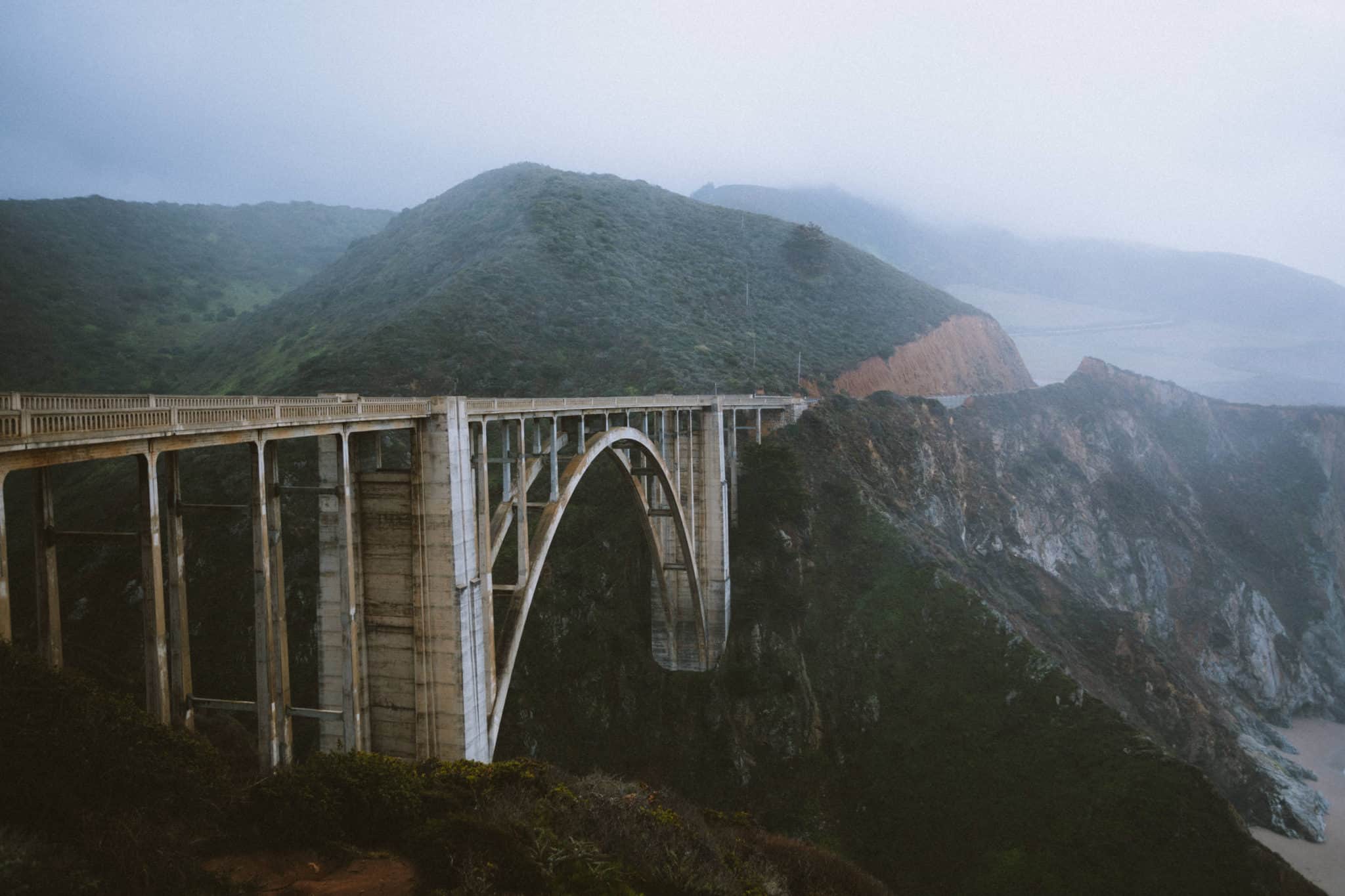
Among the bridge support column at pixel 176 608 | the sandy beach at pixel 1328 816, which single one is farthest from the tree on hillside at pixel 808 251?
the bridge support column at pixel 176 608

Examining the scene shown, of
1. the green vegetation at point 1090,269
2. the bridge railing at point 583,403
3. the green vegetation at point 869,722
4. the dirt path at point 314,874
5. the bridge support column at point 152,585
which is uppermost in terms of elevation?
the green vegetation at point 1090,269

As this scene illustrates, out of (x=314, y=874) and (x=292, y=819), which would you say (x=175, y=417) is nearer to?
(x=292, y=819)

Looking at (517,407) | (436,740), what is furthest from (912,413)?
(436,740)

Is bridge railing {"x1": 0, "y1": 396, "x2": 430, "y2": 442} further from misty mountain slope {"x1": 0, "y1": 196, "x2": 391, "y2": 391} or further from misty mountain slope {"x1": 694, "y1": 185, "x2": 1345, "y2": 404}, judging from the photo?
misty mountain slope {"x1": 694, "y1": 185, "x2": 1345, "y2": 404}

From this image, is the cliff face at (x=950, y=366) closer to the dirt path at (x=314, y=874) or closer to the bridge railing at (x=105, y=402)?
the bridge railing at (x=105, y=402)

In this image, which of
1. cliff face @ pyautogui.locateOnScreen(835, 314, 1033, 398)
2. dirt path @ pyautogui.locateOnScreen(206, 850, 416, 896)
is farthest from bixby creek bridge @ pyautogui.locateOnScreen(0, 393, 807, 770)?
cliff face @ pyautogui.locateOnScreen(835, 314, 1033, 398)

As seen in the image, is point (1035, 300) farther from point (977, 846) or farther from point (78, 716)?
point (78, 716)
